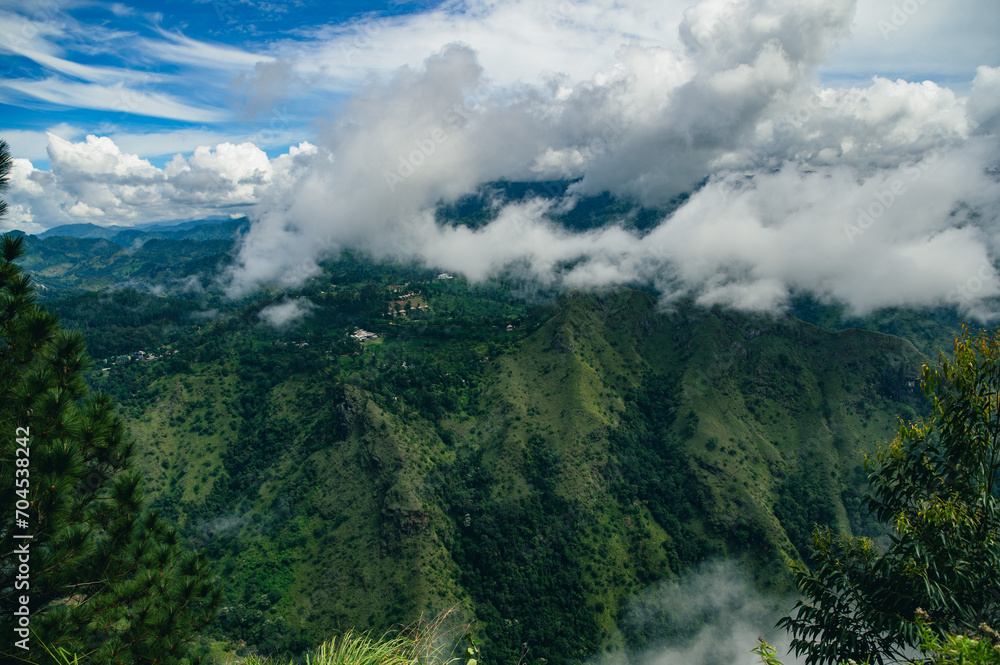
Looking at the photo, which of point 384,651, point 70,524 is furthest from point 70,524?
point 384,651

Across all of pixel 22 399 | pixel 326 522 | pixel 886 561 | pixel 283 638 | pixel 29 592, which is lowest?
pixel 283 638

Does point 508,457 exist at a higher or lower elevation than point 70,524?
lower

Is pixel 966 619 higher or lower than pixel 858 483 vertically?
higher

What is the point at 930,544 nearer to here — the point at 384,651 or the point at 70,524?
the point at 384,651

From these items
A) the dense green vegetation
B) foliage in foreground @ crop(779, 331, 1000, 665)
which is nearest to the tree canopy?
foliage in foreground @ crop(779, 331, 1000, 665)

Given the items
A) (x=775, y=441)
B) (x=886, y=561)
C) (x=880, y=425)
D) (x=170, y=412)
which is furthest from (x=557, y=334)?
→ (x=886, y=561)

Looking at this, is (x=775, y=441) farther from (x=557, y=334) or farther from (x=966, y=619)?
(x=966, y=619)

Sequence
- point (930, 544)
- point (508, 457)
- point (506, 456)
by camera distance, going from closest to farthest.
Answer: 1. point (930, 544)
2. point (508, 457)
3. point (506, 456)
